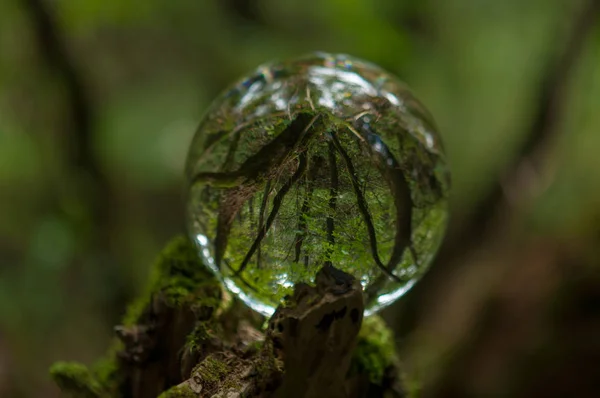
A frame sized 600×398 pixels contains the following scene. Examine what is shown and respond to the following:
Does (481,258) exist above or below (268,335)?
above

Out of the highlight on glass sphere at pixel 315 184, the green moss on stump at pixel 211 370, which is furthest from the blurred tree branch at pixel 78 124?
the green moss on stump at pixel 211 370

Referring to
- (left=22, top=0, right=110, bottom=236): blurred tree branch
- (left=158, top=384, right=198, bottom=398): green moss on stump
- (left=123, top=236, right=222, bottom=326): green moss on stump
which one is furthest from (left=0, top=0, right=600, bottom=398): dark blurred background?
(left=158, top=384, right=198, bottom=398): green moss on stump

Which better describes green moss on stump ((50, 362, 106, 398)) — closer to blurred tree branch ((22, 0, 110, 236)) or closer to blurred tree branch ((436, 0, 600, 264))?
blurred tree branch ((22, 0, 110, 236))

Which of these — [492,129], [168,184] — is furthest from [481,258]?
[168,184]

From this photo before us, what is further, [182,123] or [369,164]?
[182,123]

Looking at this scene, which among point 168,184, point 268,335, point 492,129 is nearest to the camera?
point 268,335

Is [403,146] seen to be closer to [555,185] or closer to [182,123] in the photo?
[182,123]

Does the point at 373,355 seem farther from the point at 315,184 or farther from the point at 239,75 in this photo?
the point at 239,75
